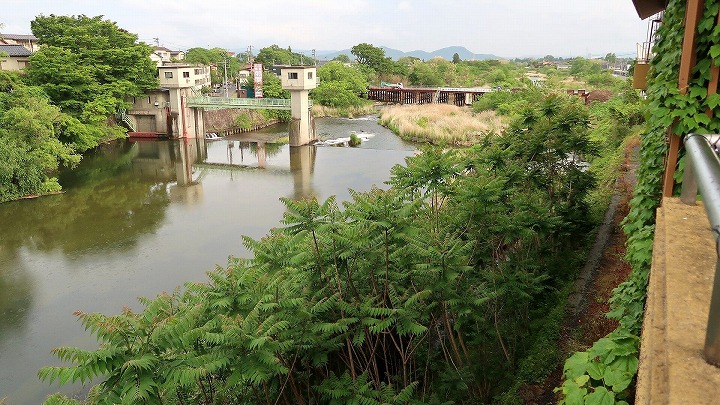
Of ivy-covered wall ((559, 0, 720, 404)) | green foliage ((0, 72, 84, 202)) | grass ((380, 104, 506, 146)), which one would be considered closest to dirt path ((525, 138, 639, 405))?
ivy-covered wall ((559, 0, 720, 404))

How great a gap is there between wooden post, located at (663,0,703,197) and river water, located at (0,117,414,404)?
9.01 m

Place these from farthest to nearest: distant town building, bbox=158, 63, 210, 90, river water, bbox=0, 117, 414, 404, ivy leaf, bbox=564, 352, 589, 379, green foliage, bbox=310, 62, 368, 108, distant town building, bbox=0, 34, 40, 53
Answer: green foliage, bbox=310, 62, 368, 108 < distant town building, bbox=0, 34, 40, 53 < distant town building, bbox=158, 63, 210, 90 < river water, bbox=0, 117, 414, 404 < ivy leaf, bbox=564, 352, 589, 379

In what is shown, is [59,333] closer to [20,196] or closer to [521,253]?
[521,253]

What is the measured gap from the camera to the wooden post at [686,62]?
4.26 metres

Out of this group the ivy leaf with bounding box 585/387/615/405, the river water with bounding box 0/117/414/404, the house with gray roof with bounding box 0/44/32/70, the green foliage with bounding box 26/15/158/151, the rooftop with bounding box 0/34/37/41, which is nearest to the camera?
the ivy leaf with bounding box 585/387/615/405

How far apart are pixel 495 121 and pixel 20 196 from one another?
32.5 m

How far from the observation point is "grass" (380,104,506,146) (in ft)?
114

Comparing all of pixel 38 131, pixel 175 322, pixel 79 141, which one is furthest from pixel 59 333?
pixel 79 141

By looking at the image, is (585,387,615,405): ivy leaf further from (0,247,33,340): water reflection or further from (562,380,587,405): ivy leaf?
(0,247,33,340): water reflection

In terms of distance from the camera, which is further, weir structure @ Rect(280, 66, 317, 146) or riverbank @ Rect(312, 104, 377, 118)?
riverbank @ Rect(312, 104, 377, 118)

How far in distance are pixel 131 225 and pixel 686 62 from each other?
1810 cm

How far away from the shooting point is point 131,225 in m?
18.3

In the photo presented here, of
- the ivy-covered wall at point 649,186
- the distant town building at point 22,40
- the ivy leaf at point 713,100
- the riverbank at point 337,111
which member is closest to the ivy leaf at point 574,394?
the ivy-covered wall at point 649,186

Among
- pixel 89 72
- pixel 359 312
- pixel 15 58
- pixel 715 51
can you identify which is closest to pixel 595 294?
pixel 359 312
